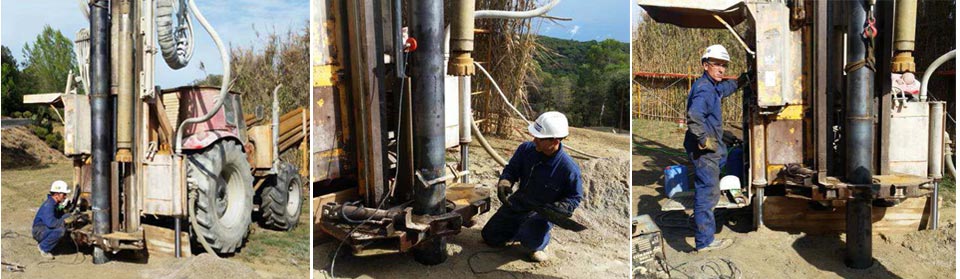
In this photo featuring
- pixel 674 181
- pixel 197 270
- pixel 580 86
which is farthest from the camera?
pixel 580 86

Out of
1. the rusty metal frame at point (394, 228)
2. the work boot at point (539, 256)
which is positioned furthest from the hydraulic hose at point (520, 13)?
the work boot at point (539, 256)

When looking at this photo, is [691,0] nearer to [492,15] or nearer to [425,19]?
[492,15]

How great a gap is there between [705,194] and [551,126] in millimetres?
1550

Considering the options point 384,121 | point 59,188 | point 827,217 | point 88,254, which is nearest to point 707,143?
point 827,217

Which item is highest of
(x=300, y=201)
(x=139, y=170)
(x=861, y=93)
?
(x=861, y=93)

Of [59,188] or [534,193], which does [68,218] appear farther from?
[534,193]

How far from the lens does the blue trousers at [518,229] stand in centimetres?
466

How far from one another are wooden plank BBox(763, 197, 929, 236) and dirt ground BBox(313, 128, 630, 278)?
1.21 metres

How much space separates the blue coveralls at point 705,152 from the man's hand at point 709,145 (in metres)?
0.02

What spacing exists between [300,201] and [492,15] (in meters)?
3.28

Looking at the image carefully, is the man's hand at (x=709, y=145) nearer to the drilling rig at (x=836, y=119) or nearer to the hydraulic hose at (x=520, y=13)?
the drilling rig at (x=836, y=119)

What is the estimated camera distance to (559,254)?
504cm

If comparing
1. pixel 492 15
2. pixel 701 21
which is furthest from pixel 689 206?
pixel 492 15

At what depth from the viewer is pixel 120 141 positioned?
4523 millimetres
